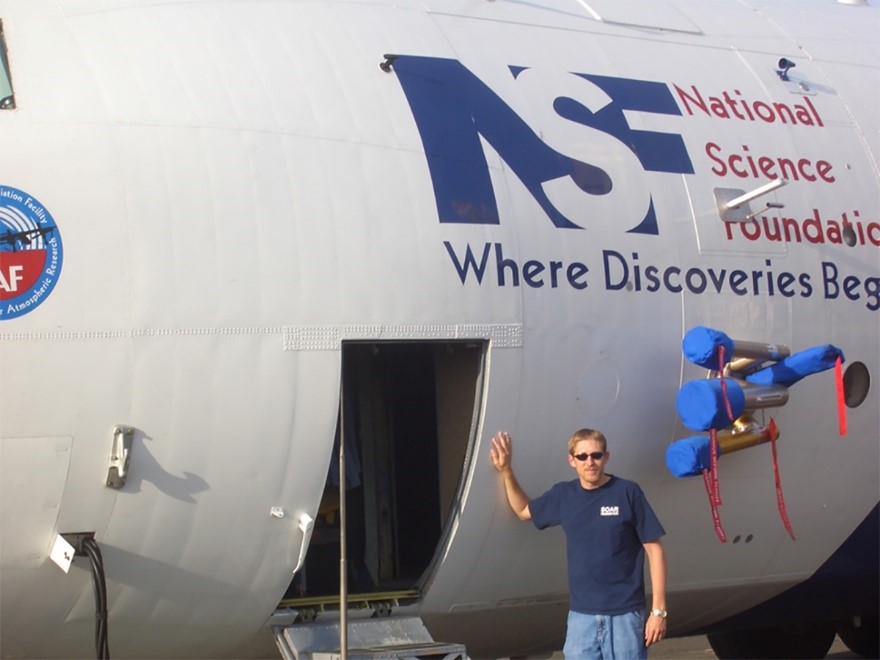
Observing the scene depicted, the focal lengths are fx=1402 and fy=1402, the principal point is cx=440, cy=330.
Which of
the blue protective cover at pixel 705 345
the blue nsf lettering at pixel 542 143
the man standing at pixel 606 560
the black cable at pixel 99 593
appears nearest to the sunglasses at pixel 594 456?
the man standing at pixel 606 560

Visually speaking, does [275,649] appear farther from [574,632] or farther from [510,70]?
[510,70]

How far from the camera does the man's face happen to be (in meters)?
5.95

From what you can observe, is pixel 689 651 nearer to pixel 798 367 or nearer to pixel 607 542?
pixel 798 367

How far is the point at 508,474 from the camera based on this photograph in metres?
6.17

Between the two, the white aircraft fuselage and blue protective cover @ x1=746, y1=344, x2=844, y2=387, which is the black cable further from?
blue protective cover @ x1=746, y1=344, x2=844, y2=387

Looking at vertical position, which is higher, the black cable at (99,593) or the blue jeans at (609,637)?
the black cable at (99,593)

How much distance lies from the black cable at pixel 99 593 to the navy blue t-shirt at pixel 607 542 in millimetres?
1957

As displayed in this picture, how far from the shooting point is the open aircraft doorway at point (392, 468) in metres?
6.58

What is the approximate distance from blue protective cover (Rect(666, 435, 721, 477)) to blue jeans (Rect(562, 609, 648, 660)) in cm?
80

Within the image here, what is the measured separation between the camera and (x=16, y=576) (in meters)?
5.43

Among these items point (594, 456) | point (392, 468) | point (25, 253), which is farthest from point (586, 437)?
point (25, 253)

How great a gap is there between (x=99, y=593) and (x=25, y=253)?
1.35 meters

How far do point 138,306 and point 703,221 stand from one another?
283 cm

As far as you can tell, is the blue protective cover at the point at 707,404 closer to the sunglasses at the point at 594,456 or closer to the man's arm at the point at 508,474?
the sunglasses at the point at 594,456
